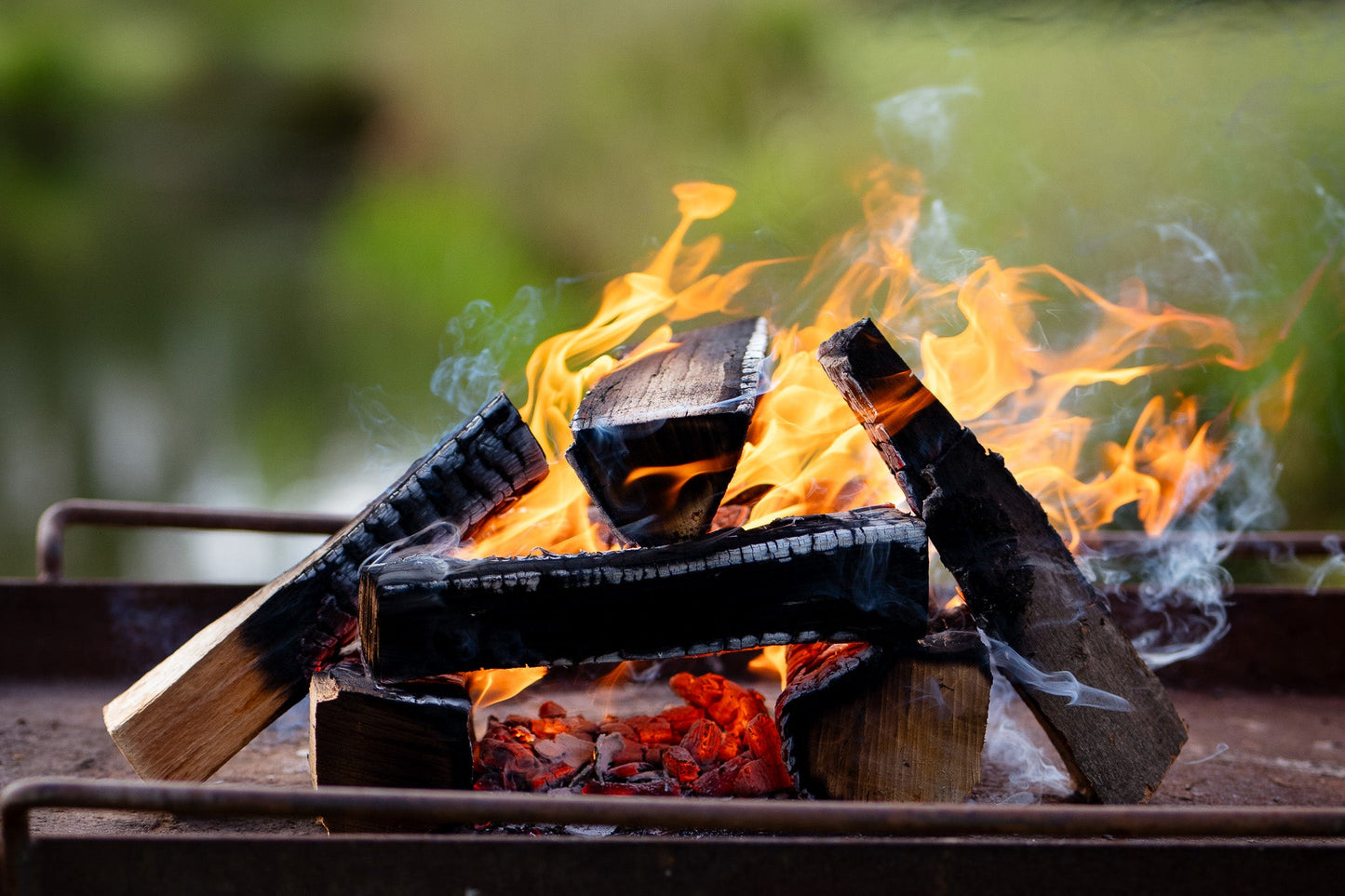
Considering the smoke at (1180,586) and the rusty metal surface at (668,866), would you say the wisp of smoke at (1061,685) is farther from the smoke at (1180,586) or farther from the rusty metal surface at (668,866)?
the smoke at (1180,586)

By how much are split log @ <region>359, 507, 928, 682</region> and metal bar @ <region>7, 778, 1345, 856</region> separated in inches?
16.9

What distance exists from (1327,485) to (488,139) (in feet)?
13.0

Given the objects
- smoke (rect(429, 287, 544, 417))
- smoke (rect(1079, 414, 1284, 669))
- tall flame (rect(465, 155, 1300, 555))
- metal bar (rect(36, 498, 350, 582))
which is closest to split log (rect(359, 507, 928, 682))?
tall flame (rect(465, 155, 1300, 555))

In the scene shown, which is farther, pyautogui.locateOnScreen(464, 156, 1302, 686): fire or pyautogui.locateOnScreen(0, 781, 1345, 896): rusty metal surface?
pyautogui.locateOnScreen(464, 156, 1302, 686): fire

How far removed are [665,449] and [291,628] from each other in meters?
0.68

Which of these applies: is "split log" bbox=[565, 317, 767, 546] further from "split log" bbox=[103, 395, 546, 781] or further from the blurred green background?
the blurred green background

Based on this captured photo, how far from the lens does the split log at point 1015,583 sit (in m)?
1.36

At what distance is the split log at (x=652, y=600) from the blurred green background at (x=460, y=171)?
8.07 feet

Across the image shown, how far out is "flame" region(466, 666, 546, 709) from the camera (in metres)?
1.52

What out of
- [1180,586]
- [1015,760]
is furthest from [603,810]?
[1180,586]

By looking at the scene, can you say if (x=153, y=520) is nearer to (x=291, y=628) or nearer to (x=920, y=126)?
(x=291, y=628)

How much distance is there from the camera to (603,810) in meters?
0.84

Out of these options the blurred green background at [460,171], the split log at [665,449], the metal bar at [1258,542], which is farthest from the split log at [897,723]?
the blurred green background at [460,171]

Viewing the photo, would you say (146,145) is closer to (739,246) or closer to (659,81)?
(659,81)
